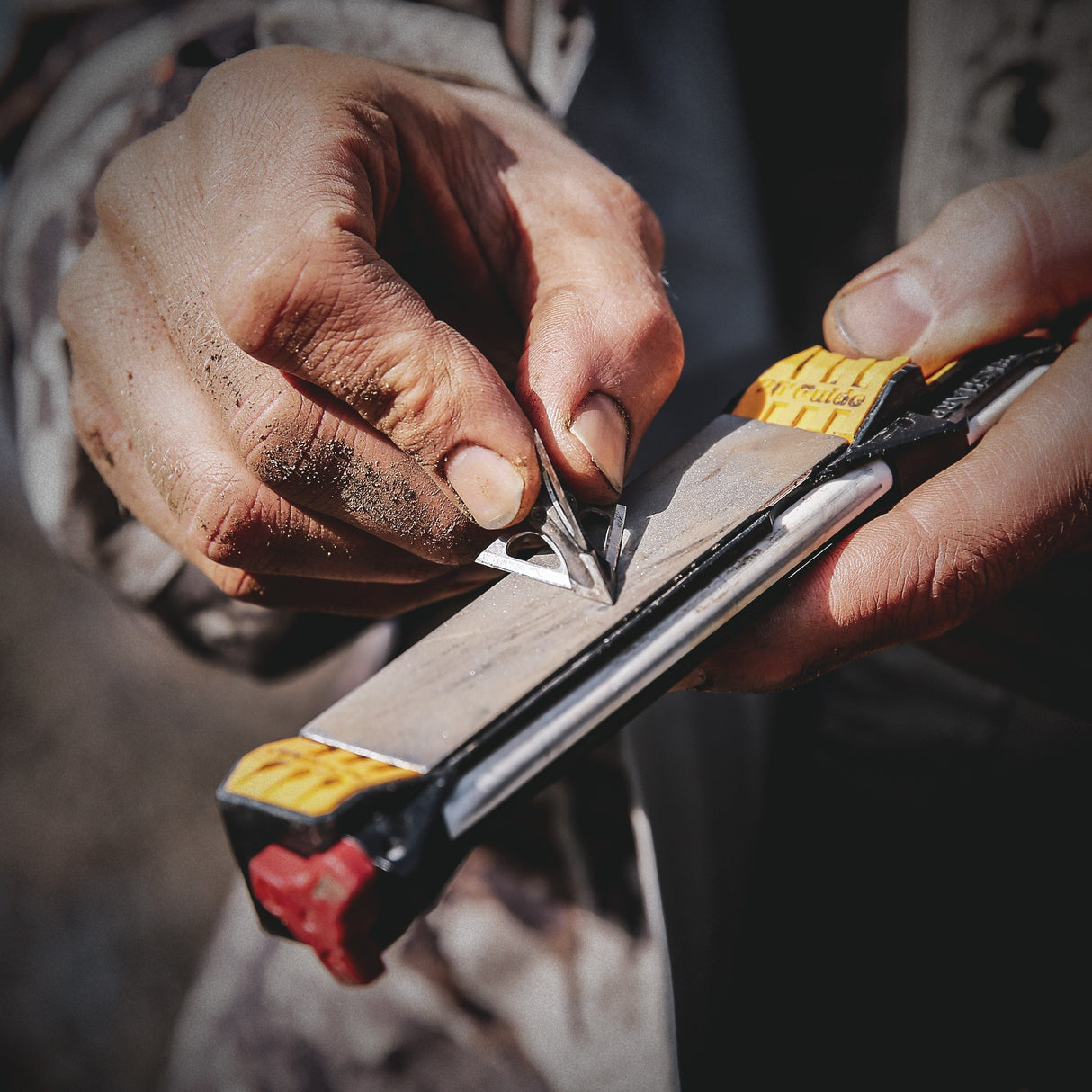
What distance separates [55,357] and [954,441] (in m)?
1.45

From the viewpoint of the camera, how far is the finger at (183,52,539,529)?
744 millimetres

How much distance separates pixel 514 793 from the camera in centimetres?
60

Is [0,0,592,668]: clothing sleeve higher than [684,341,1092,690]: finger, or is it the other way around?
[0,0,592,668]: clothing sleeve

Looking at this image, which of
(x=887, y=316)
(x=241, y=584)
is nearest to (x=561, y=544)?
(x=241, y=584)

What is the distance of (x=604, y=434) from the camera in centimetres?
90

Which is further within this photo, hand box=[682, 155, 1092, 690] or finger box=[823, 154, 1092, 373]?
finger box=[823, 154, 1092, 373]

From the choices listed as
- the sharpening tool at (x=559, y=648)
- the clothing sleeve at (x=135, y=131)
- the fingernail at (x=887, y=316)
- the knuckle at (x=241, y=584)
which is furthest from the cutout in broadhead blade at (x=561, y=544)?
the clothing sleeve at (x=135, y=131)

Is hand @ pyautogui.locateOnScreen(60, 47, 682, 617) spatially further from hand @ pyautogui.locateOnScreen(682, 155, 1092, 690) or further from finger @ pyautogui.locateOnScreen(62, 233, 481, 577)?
hand @ pyautogui.locateOnScreen(682, 155, 1092, 690)

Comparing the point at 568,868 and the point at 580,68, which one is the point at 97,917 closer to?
the point at 568,868

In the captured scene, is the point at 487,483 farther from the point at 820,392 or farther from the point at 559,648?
the point at 820,392

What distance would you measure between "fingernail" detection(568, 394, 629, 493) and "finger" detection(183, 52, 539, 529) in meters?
0.08

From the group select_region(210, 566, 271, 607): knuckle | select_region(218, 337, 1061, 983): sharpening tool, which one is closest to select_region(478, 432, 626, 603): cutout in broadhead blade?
select_region(218, 337, 1061, 983): sharpening tool

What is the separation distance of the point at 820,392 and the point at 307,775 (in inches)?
31.2

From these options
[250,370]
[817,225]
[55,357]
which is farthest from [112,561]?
[817,225]
